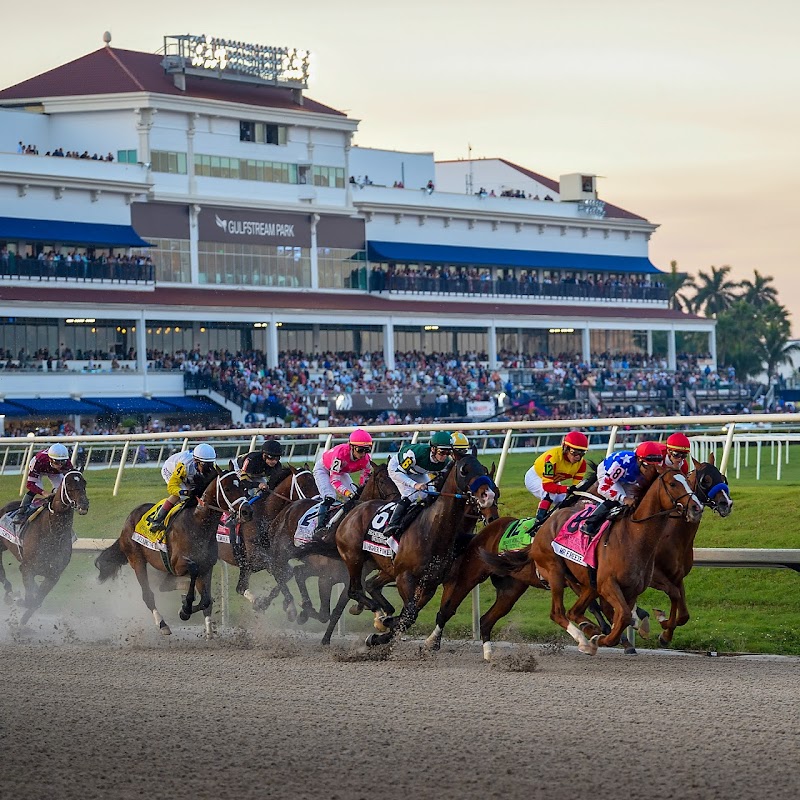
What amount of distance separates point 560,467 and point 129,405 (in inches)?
1203

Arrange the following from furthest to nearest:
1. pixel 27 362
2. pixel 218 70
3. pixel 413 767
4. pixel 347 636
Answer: pixel 218 70
pixel 27 362
pixel 347 636
pixel 413 767

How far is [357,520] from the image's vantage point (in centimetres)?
1141

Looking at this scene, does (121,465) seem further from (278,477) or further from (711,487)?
(711,487)

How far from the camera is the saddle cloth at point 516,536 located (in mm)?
10414

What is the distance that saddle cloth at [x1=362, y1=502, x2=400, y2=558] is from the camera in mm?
10961

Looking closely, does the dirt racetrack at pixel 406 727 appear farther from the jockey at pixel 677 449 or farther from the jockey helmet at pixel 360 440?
the jockey helmet at pixel 360 440

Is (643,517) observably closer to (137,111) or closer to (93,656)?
(93,656)

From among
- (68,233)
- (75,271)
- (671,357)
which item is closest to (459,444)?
(75,271)

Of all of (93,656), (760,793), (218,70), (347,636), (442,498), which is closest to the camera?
(760,793)

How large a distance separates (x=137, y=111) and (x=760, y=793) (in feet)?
147

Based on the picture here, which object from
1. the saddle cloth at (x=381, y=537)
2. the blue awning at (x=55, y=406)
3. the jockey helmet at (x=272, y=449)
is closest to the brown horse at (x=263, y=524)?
the jockey helmet at (x=272, y=449)

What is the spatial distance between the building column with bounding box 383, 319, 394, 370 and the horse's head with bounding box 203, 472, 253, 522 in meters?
37.1

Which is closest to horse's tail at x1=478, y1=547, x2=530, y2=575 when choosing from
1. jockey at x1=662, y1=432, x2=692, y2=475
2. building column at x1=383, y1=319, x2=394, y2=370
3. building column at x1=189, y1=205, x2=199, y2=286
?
jockey at x1=662, y1=432, x2=692, y2=475

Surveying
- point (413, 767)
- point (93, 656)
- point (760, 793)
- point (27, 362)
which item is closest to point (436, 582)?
point (93, 656)
